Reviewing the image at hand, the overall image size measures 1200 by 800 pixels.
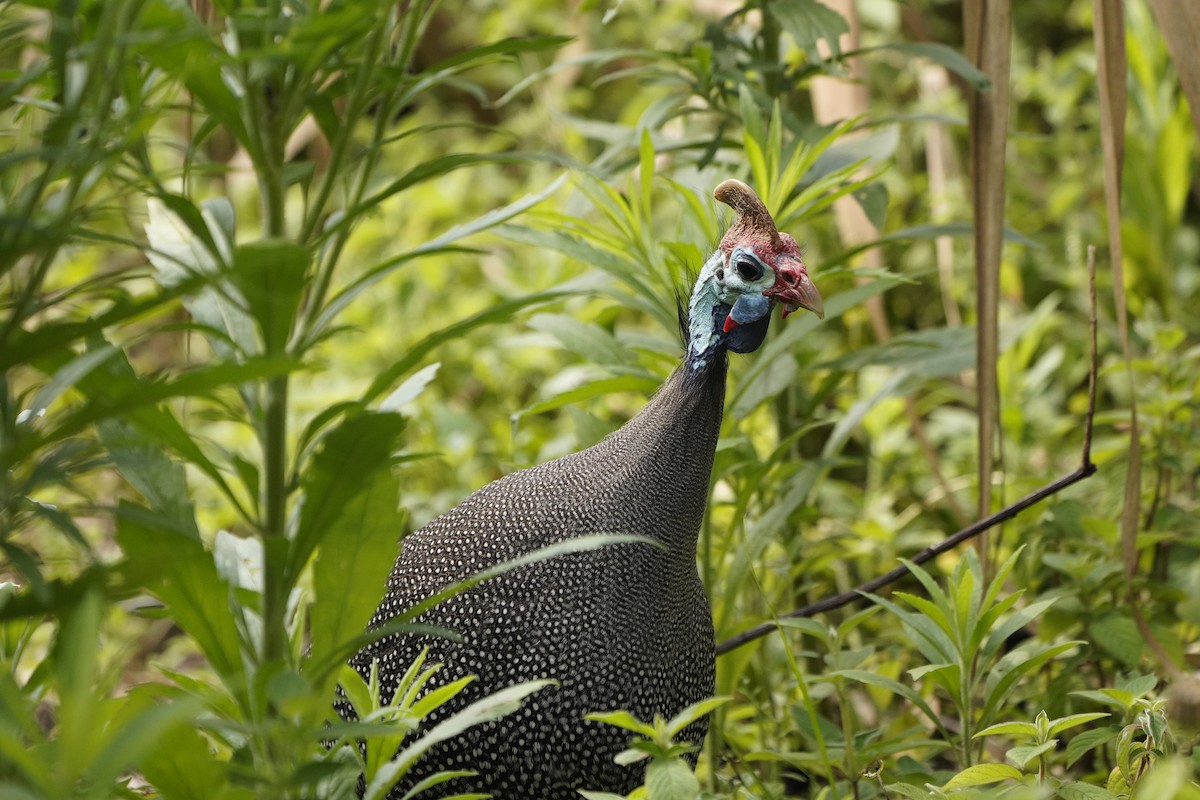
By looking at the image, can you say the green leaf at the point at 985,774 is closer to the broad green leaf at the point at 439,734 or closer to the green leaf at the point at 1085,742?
the green leaf at the point at 1085,742

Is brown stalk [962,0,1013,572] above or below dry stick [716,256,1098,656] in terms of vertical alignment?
above

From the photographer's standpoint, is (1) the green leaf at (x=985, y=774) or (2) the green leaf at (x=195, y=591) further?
(1) the green leaf at (x=985, y=774)

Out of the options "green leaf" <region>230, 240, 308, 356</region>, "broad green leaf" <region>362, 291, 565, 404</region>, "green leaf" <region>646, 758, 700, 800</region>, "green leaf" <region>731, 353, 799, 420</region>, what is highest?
"green leaf" <region>230, 240, 308, 356</region>

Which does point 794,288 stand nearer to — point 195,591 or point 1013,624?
point 1013,624

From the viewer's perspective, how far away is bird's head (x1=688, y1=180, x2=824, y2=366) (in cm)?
163

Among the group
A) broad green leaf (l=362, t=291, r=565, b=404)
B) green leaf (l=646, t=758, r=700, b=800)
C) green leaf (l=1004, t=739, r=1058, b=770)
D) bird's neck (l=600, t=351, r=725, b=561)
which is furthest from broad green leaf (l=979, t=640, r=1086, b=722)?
broad green leaf (l=362, t=291, r=565, b=404)

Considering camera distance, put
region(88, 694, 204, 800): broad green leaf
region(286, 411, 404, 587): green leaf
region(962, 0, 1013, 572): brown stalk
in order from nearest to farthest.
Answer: region(88, 694, 204, 800): broad green leaf → region(286, 411, 404, 587): green leaf → region(962, 0, 1013, 572): brown stalk

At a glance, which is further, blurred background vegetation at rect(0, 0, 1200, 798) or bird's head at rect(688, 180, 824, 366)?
bird's head at rect(688, 180, 824, 366)

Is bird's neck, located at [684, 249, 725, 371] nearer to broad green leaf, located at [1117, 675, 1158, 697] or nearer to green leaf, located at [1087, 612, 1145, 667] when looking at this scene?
broad green leaf, located at [1117, 675, 1158, 697]

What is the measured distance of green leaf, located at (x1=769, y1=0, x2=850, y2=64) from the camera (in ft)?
6.24

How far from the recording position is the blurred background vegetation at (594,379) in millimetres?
1021

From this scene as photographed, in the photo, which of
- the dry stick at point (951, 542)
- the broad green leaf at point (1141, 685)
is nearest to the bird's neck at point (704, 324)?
the dry stick at point (951, 542)

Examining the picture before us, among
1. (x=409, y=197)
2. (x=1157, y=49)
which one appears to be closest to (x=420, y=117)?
(x=409, y=197)

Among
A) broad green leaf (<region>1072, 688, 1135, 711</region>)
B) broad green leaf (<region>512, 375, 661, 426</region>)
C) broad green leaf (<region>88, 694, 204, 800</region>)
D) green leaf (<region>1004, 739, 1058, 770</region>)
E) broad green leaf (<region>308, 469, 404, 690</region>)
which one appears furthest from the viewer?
broad green leaf (<region>512, 375, 661, 426</region>)
